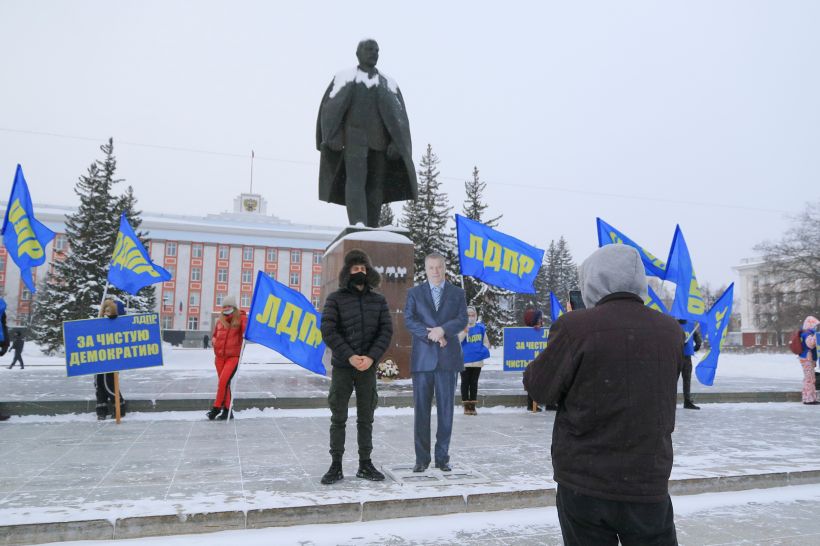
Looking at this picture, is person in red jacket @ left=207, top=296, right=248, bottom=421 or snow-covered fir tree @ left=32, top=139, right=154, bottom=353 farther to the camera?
snow-covered fir tree @ left=32, top=139, right=154, bottom=353

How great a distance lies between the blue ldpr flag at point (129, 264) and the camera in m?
8.02

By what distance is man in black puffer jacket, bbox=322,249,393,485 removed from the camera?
454cm

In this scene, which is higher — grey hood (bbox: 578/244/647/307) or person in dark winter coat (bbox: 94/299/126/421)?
grey hood (bbox: 578/244/647/307)

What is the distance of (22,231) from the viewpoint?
7.86m

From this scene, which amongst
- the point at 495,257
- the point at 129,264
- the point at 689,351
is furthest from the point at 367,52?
the point at 689,351

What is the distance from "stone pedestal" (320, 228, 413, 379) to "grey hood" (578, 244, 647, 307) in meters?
7.72

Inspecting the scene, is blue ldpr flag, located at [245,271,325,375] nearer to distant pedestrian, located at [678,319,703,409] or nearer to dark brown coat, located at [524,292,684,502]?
dark brown coat, located at [524,292,684,502]

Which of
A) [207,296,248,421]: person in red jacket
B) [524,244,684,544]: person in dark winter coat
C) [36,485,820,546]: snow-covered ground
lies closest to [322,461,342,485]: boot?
[36,485,820,546]: snow-covered ground

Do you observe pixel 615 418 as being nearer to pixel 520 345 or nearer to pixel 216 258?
pixel 520 345

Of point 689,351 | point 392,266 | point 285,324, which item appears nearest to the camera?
point 285,324

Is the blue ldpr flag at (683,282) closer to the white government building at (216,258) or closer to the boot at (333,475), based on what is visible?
the boot at (333,475)

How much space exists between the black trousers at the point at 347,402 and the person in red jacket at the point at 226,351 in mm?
3275

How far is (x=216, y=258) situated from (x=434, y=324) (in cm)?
8041

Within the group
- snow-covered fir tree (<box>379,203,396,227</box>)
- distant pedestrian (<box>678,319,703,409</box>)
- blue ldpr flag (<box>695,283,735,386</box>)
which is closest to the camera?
blue ldpr flag (<box>695,283,735,386</box>)
